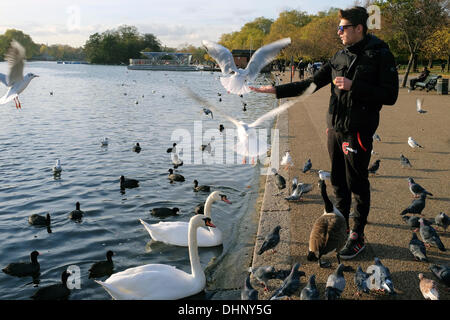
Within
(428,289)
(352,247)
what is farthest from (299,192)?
(428,289)

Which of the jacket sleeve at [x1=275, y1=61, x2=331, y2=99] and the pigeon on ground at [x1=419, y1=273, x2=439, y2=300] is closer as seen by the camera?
the pigeon on ground at [x1=419, y1=273, x2=439, y2=300]

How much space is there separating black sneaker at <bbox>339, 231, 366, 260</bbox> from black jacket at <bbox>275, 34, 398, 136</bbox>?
49.5 inches

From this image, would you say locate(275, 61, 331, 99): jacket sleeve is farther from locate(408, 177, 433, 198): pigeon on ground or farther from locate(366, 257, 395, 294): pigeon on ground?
locate(408, 177, 433, 198): pigeon on ground

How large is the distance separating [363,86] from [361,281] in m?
1.95

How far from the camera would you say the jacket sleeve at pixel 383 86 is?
3.88 meters

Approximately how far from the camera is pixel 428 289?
Answer: 365 centimetres

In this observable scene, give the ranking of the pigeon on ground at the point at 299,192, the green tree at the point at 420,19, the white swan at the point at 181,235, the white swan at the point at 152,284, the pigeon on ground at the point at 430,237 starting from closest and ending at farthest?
the white swan at the point at 152,284
the pigeon on ground at the point at 430,237
the white swan at the point at 181,235
the pigeon on ground at the point at 299,192
the green tree at the point at 420,19

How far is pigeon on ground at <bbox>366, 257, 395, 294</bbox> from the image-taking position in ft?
12.3

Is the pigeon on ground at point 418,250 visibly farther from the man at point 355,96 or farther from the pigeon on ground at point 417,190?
the pigeon on ground at point 417,190

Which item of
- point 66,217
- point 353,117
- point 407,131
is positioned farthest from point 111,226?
point 407,131

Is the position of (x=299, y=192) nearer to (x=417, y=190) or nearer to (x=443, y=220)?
(x=417, y=190)

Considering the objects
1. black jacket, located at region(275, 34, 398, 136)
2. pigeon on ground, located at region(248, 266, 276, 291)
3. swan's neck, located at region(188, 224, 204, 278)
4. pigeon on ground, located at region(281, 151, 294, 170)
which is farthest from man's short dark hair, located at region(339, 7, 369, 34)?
pigeon on ground, located at region(281, 151, 294, 170)

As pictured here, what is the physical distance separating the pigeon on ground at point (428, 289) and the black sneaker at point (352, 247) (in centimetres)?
86

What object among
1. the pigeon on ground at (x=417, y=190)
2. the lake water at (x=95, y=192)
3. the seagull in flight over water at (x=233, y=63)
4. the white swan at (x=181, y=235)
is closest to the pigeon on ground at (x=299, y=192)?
the lake water at (x=95, y=192)
